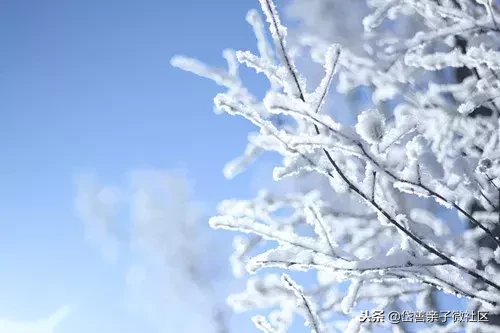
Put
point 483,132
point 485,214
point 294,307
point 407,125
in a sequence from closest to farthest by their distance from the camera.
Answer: point 407,125 → point 485,214 → point 294,307 → point 483,132

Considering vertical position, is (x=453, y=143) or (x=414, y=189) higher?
(x=453, y=143)

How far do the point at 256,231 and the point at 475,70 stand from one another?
1677mm

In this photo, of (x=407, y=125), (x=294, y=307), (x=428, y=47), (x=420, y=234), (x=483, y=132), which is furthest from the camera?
(x=428, y=47)

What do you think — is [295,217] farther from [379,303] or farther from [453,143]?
[453,143]

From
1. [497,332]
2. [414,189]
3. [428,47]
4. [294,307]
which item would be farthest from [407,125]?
[428,47]

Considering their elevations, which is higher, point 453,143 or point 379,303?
point 453,143

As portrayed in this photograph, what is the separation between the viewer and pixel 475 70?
2.33 meters

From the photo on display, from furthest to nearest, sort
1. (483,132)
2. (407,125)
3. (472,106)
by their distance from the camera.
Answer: (483,132)
(472,106)
(407,125)

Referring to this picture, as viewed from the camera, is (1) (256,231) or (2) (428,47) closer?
(1) (256,231)

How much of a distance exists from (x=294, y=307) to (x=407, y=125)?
1.37m

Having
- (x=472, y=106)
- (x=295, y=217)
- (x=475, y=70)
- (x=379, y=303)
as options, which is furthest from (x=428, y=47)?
(x=379, y=303)

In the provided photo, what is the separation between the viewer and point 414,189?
52.2 inches

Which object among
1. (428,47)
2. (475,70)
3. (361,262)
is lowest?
(361,262)

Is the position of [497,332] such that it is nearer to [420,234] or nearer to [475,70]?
[420,234]
